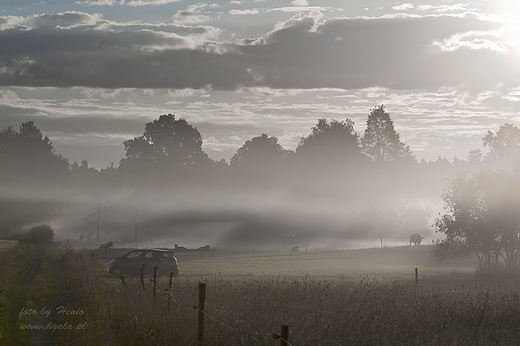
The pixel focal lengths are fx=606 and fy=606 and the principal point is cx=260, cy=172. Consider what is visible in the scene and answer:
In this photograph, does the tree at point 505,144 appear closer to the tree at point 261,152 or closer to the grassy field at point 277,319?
the tree at point 261,152

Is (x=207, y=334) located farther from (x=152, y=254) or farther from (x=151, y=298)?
(x=152, y=254)

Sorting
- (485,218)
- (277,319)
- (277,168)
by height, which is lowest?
(277,319)

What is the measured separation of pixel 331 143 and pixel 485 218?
41.4m

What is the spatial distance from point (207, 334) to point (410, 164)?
74.0 metres

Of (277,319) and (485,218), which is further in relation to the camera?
(485,218)

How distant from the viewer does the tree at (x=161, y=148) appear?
9819 cm

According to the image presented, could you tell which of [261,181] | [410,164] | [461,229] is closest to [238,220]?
[261,181]

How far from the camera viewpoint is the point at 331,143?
8344 cm

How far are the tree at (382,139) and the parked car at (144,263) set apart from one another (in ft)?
159

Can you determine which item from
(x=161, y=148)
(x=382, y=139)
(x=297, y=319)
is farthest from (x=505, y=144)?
(x=297, y=319)

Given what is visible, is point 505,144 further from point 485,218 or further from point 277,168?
point 485,218

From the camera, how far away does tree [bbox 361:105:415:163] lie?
265 feet

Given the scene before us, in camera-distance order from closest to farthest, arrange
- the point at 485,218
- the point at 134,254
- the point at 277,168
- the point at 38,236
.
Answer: the point at 134,254
the point at 485,218
the point at 38,236
the point at 277,168

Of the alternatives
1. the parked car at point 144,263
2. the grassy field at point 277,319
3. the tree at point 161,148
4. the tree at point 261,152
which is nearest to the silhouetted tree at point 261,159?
the tree at point 261,152
